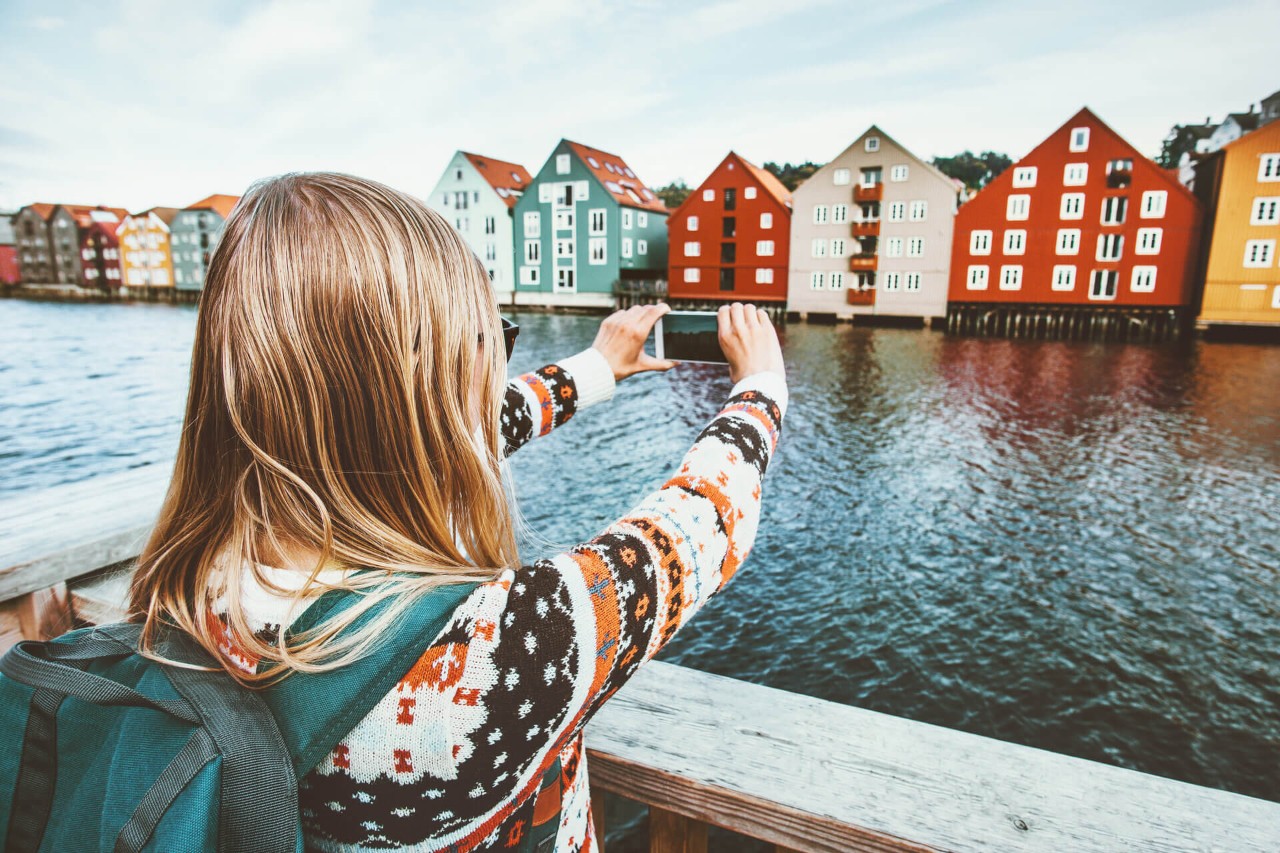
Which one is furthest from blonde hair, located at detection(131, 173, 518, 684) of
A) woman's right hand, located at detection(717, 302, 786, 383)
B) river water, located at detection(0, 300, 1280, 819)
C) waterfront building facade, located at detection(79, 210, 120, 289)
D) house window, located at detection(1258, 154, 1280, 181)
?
waterfront building facade, located at detection(79, 210, 120, 289)

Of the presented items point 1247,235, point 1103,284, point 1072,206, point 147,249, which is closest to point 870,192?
point 1072,206

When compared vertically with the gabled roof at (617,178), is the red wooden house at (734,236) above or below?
below

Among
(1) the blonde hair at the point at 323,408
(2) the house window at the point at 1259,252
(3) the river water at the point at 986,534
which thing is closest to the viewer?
(1) the blonde hair at the point at 323,408

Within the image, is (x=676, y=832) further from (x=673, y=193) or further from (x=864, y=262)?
(x=673, y=193)

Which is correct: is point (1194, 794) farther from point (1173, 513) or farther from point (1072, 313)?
point (1072, 313)

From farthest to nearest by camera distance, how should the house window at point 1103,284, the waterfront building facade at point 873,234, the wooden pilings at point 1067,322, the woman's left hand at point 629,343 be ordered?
the waterfront building facade at point 873,234
the house window at point 1103,284
the wooden pilings at point 1067,322
the woman's left hand at point 629,343

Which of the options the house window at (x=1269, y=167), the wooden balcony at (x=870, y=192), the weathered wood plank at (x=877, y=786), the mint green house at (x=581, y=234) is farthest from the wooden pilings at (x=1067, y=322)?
the weathered wood plank at (x=877, y=786)

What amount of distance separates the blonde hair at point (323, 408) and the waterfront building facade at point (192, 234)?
268ft

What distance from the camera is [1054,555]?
10.5 m

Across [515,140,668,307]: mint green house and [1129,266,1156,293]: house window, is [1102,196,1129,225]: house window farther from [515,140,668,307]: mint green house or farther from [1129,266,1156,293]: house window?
[515,140,668,307]: mint green house

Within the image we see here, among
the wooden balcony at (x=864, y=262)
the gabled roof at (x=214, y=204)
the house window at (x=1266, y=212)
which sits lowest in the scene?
the wooden balcony at (x=864, y=262)

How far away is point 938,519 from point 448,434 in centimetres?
1218

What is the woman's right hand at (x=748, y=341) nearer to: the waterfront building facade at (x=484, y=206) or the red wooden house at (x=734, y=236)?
the red wooden house at (x=734, y=236)

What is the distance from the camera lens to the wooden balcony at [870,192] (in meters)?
43.1
